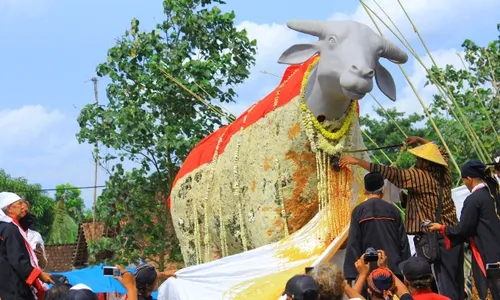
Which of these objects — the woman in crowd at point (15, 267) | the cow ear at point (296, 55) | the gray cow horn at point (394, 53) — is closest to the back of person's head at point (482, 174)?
the gray cow horn at point (394, 53)

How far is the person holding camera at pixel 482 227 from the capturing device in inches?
265

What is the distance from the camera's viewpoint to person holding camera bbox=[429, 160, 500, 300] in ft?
22.1

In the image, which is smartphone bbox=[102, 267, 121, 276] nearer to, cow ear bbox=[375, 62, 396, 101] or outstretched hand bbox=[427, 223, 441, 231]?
outstretched hand bbox=[427, 223, 441, 231]

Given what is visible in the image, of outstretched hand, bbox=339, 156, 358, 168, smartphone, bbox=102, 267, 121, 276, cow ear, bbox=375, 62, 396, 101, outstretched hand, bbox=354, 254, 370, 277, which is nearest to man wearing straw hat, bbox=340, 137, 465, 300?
outstretched hand, bbox=339, 156, 358, 168

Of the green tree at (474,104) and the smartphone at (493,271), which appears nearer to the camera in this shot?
the smartphone at (493,271)

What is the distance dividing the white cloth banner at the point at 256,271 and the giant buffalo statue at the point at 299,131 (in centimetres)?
31

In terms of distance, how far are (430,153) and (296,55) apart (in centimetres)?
164

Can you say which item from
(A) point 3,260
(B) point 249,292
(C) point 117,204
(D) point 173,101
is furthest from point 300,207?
(C) point 117,204

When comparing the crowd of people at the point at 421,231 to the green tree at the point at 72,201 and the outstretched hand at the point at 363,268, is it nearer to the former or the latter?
the outstretched hand at the point at 363,268

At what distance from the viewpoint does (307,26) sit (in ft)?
26.8

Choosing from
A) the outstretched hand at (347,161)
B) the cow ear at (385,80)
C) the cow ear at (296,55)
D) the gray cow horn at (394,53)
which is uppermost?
the cow ear at (296,55)

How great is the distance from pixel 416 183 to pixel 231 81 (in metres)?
5.72

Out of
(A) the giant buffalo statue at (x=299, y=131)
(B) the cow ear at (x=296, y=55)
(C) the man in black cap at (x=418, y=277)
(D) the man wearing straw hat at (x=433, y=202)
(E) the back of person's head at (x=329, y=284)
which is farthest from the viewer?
(B) the cow ear at (x=296, y=55)

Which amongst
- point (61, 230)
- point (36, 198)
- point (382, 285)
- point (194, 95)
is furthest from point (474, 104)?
point (36, 198)
